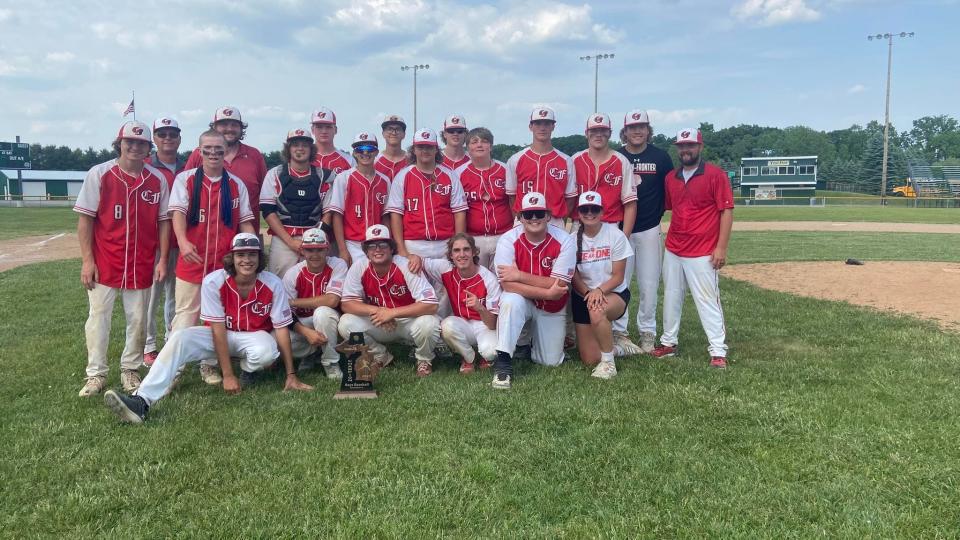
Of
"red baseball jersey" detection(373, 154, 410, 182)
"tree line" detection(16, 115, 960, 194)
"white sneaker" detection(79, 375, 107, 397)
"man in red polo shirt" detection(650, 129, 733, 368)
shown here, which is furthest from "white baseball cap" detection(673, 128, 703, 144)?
"tree line" detection(16, 115, 960, 194)

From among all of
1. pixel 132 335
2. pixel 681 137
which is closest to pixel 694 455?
pixel 681 137

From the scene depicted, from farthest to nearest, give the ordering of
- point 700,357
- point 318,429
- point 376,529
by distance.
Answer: point 700,357, point 318,429, point 376,529

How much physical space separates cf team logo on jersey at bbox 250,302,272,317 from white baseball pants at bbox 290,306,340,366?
36 centimetres

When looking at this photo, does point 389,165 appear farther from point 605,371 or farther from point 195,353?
point 605,371

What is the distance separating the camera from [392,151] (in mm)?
5996

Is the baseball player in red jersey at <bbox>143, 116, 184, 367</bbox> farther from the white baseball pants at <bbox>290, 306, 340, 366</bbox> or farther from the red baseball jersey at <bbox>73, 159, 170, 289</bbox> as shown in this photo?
the white baseball pants at <bbox>290, 306, 340, 366</bbox>

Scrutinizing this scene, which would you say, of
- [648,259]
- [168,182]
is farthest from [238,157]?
[648,259]

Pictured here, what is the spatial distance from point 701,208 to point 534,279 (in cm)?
160

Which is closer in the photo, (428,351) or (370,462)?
(370,462)

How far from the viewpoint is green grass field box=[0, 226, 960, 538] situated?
291 centimetres

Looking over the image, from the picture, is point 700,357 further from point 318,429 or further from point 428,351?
point 318,429

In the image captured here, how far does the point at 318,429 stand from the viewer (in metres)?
4.00

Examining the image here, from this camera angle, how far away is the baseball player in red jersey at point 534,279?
5.04 metres

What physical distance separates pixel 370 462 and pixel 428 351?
74.9 inches
